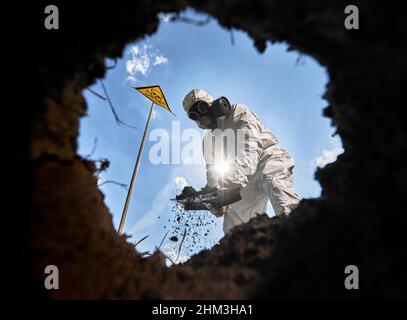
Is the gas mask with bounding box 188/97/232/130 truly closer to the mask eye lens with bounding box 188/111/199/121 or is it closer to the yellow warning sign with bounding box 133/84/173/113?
the mask eye lens with bounding box 188/111/199/121

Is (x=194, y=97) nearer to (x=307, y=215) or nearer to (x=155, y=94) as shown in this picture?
(x=155, y=94)

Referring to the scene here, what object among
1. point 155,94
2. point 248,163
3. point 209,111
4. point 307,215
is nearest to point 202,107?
point 209,111

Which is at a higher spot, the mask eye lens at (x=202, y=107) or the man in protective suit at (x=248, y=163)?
the mask eye lens at (x=202, y=107)

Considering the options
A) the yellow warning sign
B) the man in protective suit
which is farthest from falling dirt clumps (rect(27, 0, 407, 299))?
the yellow warning sign

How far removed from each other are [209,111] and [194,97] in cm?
43

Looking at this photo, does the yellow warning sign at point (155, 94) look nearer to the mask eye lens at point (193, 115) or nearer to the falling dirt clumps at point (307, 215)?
the mask eye lens at point (193, 115)

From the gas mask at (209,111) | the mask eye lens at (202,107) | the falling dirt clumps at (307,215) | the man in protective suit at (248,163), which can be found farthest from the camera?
the mask eye lens at (202,107)

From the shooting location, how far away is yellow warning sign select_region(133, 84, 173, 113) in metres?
5.75

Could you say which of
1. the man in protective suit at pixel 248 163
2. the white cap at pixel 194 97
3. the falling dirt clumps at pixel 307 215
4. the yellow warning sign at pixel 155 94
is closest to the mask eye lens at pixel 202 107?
the man in protective suit at pixel 248 163

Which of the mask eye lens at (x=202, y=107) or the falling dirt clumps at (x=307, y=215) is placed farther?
the mask eye lens at (x=202, y=107)

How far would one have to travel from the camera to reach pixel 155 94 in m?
5.84

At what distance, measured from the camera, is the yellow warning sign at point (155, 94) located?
18.9 feet
